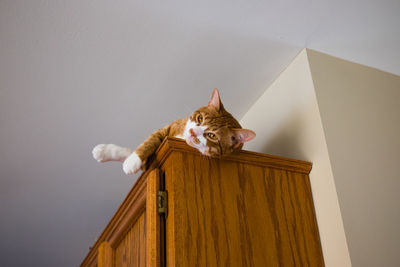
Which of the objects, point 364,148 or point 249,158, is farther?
point 364,148

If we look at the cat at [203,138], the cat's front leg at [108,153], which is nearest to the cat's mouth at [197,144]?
the cat at [203,138]

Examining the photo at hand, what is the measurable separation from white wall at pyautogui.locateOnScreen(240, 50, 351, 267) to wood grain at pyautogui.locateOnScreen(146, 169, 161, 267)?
576 mm

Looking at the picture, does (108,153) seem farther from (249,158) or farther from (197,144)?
(249,158)

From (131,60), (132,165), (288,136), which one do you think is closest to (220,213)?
(132,165)

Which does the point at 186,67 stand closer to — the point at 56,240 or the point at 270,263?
the point at 270,263

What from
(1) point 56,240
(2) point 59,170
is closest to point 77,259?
(1) point 56,240

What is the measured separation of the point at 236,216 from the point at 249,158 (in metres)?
0.22

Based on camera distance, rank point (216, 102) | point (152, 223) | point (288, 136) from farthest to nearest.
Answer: point (288, 136) < point (216, 102) < point (152, 223)

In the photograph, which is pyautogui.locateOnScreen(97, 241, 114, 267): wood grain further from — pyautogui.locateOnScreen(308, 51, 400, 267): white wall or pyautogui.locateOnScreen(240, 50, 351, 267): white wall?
pyautogui.locateOnScreen(308, 51, 400, 267): white wall

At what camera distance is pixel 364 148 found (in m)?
1.44

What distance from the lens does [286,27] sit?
4.99 feet

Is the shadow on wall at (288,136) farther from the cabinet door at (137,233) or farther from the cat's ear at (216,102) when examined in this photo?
the cabinet door at (137,233)

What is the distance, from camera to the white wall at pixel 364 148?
4.10 ft

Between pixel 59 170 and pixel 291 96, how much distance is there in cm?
137
